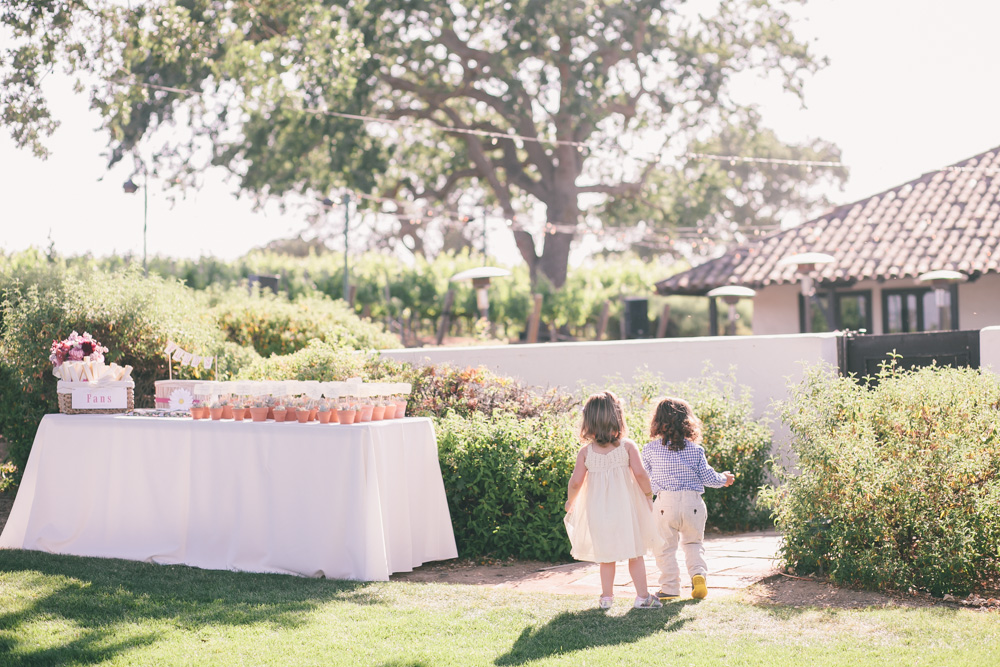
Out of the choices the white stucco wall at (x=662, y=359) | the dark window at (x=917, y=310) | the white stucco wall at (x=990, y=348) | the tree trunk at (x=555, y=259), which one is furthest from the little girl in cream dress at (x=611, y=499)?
the tree trunk at (x=555, y=259)

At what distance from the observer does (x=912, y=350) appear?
34.9 ft

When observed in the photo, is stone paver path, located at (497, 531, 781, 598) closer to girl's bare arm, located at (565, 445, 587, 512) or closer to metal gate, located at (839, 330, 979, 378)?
girl's bare arm, located at (565, 445, 587, 512)

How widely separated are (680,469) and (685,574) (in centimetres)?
103

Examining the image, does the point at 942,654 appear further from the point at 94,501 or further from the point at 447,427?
the point at 94,501

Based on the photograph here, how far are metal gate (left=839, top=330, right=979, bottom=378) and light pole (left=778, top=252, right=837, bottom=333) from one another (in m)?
7.19

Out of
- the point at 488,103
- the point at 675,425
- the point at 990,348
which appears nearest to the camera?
the point at 675,425

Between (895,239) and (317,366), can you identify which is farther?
(895,239)

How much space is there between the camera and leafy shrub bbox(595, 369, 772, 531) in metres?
8.70

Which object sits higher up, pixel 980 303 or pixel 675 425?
pixel 980 303

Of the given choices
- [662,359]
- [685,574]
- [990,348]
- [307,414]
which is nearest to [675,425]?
[685,574]

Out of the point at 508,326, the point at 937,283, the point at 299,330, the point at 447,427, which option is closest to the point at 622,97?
the point at 508,326

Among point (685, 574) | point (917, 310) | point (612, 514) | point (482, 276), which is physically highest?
point (482, 276)

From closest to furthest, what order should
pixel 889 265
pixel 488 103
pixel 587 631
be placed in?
pixel 587 631
pixel 889 265
pixel 488 103

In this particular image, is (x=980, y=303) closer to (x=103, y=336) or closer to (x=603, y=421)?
(x=603, y=421)
